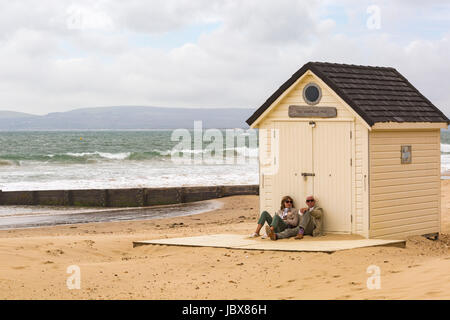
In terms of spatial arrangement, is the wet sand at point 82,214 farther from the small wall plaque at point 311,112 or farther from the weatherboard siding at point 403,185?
the weatherboard siding at point 403,185

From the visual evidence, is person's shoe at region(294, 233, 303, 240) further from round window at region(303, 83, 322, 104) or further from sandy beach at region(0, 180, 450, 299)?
round window at region(303, 83, 322, 104)

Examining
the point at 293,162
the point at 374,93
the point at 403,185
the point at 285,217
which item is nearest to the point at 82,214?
the point at 293,162

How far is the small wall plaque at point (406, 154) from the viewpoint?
15086mm

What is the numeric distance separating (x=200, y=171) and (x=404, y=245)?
31.8 metres

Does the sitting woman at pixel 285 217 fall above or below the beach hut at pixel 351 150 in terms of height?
below

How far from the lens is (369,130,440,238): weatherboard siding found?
567 inches

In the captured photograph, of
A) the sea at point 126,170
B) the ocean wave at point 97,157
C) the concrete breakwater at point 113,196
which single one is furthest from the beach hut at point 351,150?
the ocean wave at point 97,157

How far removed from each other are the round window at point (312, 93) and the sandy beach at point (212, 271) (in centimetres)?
350

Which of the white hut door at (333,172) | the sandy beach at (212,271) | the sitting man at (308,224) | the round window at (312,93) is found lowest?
the sandy beach at (212,271)

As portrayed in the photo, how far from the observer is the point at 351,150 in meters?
14.3

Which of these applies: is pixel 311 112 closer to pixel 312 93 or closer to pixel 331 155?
pixel 312 93

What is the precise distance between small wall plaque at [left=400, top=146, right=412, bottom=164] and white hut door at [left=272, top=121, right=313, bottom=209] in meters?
2.00

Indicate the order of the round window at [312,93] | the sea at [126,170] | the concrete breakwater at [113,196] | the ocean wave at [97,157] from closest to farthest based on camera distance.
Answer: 1. the round window at [312,93]
2. the concrete breakwater at [113,196]
3. the sea at [126,170]
4. the ocean wave at [97,157]

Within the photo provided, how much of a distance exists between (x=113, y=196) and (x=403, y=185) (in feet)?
54.7
